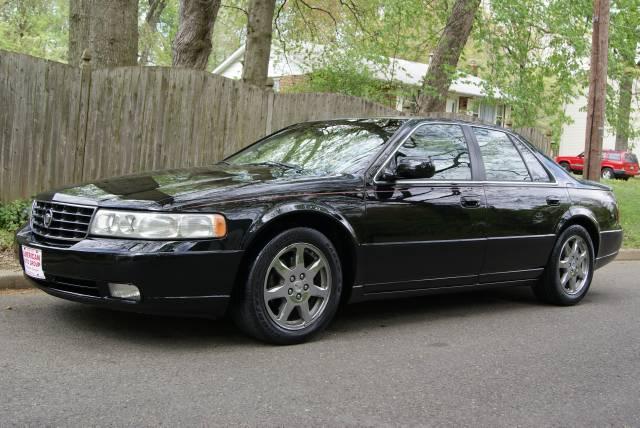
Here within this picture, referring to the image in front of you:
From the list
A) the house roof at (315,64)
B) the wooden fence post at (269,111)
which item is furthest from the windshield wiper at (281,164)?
the house roof at (315,64)

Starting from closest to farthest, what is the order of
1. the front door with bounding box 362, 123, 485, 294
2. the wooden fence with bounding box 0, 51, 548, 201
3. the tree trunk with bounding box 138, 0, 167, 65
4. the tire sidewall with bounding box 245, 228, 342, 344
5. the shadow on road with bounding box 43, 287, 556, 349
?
the tire sidewall with bounding box 245, 228, 342, 344 → the shadow on road with bounding box 43, 287, 556, 349 → the front door with bounding box 362, 123, 485, 294 → the wooden fence with bounding box 0, 51, 548, 201 → the tree trunk with bounding box 138, 0, 167, 65

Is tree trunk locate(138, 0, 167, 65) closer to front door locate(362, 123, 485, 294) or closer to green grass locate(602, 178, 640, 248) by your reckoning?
green grass locate(602, 178, 640, 248)

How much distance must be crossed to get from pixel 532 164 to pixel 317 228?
2551 millimetres

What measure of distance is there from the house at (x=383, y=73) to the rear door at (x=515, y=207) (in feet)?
25.4

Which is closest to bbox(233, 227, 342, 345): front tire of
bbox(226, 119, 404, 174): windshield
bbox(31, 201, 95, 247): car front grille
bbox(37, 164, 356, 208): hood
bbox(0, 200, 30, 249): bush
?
bbox(37, 164, 356, 208): hood

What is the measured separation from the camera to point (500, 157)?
6.04 metres

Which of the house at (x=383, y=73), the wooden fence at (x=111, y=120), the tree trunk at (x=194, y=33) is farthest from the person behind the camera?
the house at (x=383, y=73)

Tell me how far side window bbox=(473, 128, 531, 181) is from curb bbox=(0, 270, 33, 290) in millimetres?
3933

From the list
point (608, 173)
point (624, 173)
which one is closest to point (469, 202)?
point (624, 173)

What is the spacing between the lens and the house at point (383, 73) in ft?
61.8

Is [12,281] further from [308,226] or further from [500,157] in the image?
[500,157]

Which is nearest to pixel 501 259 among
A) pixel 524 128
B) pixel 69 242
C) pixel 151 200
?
pixel 151 200

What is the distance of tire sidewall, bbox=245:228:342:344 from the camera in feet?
14.2

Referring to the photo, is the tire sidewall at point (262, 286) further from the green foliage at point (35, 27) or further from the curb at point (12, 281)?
the green foliage at point (35, 27)
